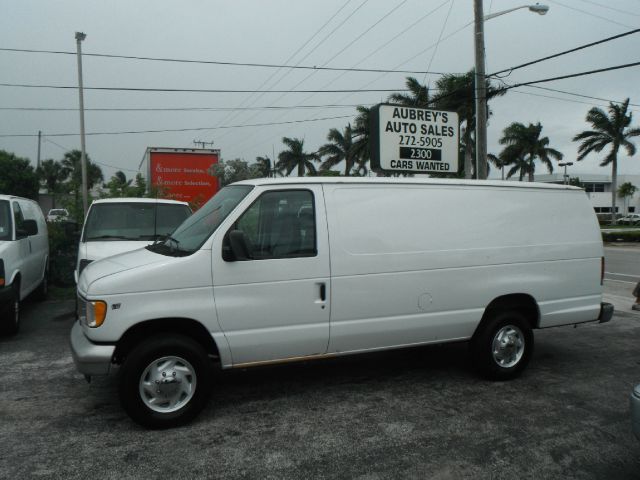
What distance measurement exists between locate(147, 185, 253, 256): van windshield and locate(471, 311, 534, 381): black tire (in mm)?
2799

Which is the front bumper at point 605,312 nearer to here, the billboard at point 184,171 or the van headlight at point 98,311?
the van headlight at point 98,311

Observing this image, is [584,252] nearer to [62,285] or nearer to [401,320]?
[401,320]

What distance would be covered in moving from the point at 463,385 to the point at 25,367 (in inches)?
188

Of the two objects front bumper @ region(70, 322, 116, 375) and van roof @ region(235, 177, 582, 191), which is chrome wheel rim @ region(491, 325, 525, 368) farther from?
front bumper @ region(70, 322, 116, 375)

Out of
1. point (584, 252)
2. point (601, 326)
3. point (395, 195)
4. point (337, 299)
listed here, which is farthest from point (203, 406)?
point (601, 326)

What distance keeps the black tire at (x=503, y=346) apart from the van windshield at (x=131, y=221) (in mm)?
4917

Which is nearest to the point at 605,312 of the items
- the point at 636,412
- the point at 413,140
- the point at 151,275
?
the point at 636,412

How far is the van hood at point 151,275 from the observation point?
13.3 feet

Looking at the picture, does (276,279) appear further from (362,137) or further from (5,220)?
(362,137)

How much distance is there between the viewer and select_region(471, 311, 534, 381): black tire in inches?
211

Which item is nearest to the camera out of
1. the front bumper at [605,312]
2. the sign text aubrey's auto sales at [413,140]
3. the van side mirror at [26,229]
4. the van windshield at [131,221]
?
the front bumper at [605,312]

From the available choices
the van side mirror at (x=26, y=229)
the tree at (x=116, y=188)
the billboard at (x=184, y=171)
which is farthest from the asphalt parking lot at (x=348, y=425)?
the billboard at (x=184, y=171)

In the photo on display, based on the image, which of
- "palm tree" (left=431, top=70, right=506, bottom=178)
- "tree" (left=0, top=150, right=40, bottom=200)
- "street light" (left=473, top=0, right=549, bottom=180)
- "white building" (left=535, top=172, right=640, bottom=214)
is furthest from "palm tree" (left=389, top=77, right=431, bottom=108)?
"white building" (left=535, top=172, right=640, bottom=214)

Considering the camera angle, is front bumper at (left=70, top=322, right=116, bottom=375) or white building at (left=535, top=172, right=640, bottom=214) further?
white building at (left=535, top=172, right=640, bottom=214)
